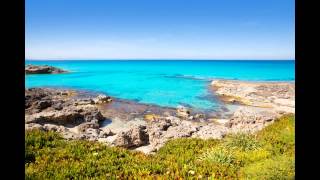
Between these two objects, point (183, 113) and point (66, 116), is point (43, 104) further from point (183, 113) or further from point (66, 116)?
point (183, 113)

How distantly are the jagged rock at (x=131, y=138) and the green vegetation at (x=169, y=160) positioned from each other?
296cm

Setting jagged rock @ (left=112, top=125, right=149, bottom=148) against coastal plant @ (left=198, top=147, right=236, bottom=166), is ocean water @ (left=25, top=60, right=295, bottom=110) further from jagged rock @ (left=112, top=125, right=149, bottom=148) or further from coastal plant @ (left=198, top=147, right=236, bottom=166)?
coastal plant @ (left=198, top=147, right=236, bottom=166)

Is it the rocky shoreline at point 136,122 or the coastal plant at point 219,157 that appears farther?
the rocky shoreline at point 136,122

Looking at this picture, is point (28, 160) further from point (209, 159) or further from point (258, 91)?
point (258, 91)

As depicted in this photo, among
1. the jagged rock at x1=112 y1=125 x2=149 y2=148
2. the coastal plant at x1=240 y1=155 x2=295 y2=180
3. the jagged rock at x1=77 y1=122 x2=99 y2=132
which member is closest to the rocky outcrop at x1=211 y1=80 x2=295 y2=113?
the jagged rock at x1=77 y1=122 x2=99 y2=132

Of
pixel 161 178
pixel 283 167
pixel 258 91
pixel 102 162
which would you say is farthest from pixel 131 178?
pixel 258 91

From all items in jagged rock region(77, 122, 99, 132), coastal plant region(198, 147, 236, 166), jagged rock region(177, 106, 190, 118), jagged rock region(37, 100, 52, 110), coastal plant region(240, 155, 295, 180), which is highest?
jagged rock region(37, 100, 52, 110)

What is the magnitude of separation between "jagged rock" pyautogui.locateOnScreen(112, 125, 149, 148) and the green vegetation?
9.70ft

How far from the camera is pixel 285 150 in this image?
35.5ft

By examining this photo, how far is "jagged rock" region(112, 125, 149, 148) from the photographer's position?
14.9 meters

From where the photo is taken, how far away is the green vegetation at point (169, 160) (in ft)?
26.5

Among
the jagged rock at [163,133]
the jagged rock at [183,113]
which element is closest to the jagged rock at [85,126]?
the jagged rock at [163,133]

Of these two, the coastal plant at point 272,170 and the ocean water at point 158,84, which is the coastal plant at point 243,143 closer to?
the coastal plant at point 272,170
